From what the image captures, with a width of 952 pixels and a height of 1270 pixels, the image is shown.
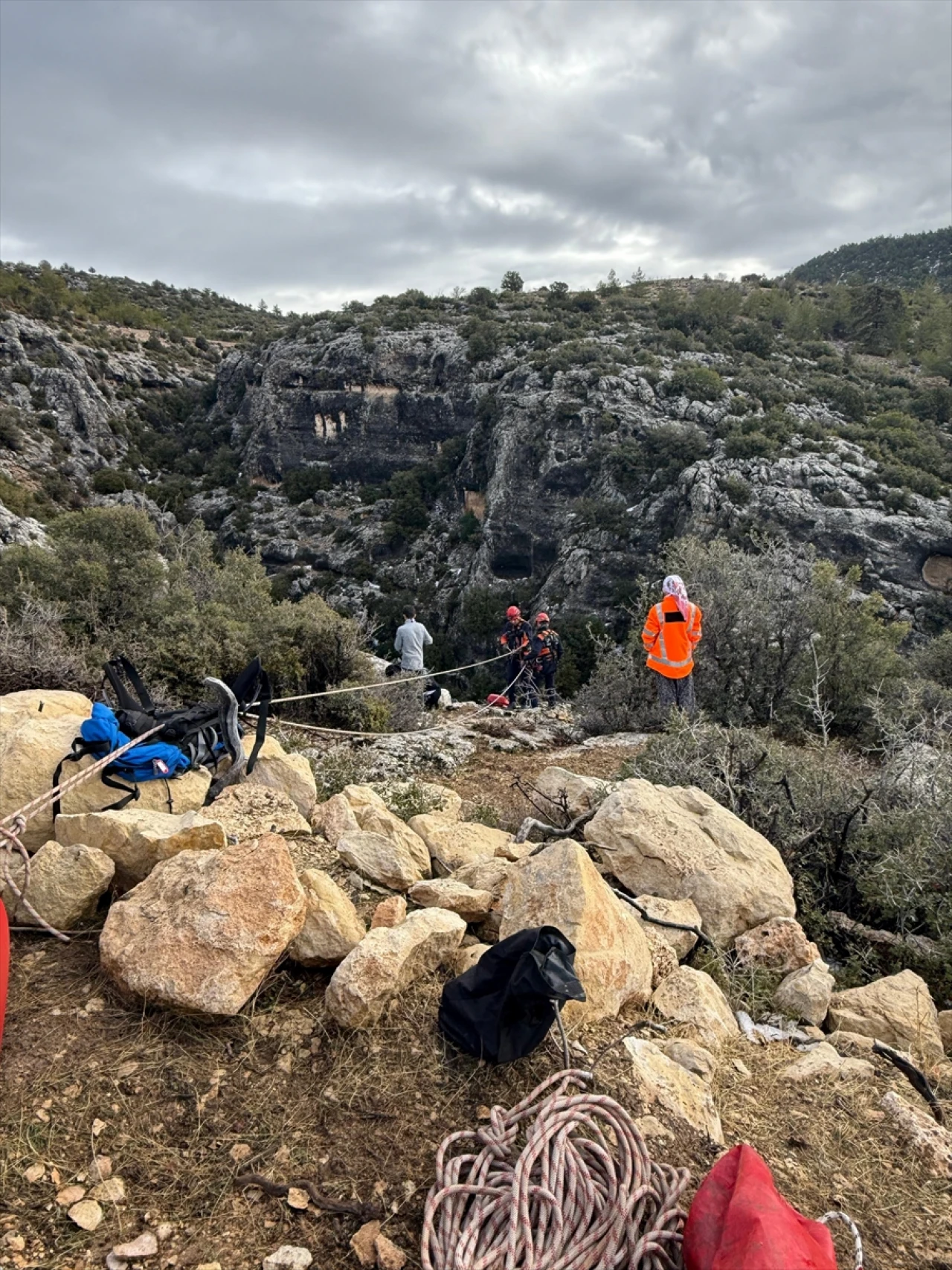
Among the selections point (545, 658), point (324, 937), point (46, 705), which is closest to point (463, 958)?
point (324, 937)

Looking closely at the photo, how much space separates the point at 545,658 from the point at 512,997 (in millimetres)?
8819

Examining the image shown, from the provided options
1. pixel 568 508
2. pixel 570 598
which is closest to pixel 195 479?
pixel 568 508

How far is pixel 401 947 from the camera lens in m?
2.39

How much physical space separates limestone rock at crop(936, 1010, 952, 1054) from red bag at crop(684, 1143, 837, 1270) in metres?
2.04

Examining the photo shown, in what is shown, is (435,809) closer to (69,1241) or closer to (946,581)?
(69,1241)

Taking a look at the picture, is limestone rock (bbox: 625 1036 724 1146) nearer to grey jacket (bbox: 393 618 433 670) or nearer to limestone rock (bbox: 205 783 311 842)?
limestone rock (bbox: 205 783 311 842)

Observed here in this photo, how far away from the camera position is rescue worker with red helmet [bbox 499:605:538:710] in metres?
11.0

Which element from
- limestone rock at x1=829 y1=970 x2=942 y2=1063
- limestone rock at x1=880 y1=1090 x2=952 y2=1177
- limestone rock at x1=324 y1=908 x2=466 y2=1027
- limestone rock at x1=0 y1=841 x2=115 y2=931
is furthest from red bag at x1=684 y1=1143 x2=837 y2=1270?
limestone rock at x1=0 y1=841 x2=115 y2=931

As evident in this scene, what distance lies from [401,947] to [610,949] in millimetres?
A: 786

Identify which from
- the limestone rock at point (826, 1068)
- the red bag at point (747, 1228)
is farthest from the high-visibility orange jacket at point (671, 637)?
the red bag at point (747, 1228)

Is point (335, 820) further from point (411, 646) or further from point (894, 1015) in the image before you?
point (411, 646)

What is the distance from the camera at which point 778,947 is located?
3430mm

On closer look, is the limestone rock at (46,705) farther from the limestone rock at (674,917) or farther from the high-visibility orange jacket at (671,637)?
the high-visibility orange jacket at (671,637)

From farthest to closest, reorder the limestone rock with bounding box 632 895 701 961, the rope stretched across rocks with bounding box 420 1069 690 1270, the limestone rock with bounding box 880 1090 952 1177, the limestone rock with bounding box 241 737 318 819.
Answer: the limestone rock with bounding box 241 737 318 819 → the limestone rock with bounding box 632 895 701 961 → the limestone rock with bounding box 880 1090 952 1177 → the rope stretched across rocks with bounding box 420 1069 690 1270
